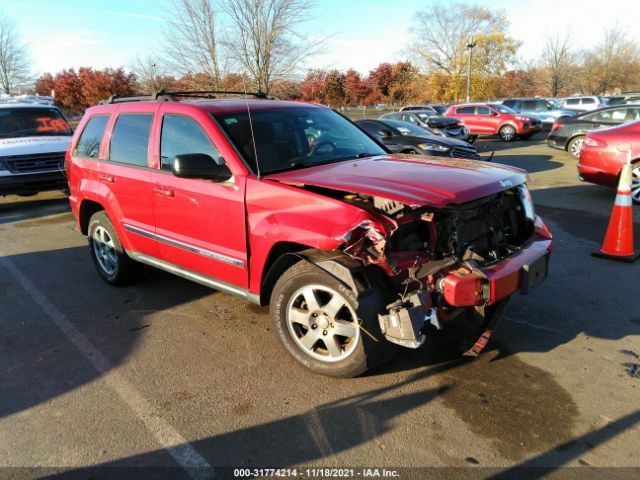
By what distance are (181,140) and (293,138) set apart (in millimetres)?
944

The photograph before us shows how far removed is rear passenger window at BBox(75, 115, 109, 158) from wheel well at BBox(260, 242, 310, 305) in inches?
104

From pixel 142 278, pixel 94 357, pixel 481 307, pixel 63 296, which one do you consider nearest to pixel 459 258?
pixel 481 307

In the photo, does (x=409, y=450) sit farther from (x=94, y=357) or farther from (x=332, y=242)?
(x=94, y=357)

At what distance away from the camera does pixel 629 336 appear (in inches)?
150

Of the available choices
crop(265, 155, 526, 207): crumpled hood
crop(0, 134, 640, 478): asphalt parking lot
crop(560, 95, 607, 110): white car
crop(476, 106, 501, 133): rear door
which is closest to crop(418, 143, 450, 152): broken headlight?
crop(0, 134, 640, 478): asphalt parking lot

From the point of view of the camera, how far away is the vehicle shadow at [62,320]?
348cm

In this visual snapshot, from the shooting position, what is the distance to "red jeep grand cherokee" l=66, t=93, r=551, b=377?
9.96 feet

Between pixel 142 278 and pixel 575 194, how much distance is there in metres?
7.91

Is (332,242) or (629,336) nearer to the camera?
(332,242)

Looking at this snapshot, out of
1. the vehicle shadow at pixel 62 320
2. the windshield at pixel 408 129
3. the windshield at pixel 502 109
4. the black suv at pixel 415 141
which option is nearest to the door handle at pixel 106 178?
the vehicle shadow at pixel 62 320

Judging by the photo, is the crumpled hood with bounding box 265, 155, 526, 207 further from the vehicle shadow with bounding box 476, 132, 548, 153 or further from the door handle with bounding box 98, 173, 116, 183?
the vehicle shadow with bounding box 476, 132, 548, 153

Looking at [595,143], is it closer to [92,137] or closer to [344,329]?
[344,329]

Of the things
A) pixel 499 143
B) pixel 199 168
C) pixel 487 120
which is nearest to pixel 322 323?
pixel 199 168

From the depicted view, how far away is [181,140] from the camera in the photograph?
4129 millimetres
